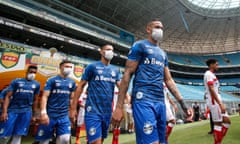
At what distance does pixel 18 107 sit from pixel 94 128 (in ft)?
7.97

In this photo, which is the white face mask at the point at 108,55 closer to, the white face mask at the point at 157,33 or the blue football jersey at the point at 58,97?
the blue football jersey at the point at 58,97

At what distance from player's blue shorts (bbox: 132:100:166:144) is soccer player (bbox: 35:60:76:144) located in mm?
2075

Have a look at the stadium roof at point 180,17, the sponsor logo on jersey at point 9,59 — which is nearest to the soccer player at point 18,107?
the sponsor logo on jersey at point 9,59

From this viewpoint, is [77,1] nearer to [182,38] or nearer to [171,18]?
[171,18]

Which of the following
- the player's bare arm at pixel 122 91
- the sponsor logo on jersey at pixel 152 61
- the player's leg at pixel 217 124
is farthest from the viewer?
the player's leg at pixel 217 124

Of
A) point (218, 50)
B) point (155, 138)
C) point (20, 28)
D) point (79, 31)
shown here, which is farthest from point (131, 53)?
point (218, 50)

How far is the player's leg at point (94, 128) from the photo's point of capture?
121 inches

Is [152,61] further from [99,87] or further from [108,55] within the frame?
[108,55]

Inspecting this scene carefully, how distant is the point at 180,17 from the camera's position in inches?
1537

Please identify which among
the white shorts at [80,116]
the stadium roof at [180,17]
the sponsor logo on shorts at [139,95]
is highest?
the stadium roof at [180,17]

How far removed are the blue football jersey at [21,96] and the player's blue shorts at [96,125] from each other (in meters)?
2.17

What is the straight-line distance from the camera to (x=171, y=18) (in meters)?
39.0

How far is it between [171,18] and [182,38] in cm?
972

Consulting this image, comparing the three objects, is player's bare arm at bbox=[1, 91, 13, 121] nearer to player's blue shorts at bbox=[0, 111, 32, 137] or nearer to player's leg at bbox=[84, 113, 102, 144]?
player's blue shorts at bbox=[0, 111, 32, 137]
